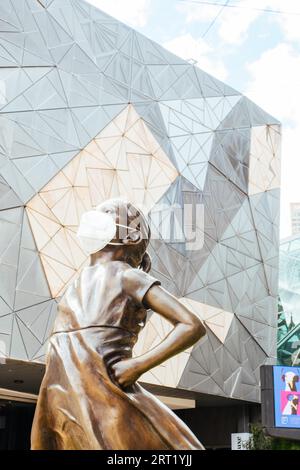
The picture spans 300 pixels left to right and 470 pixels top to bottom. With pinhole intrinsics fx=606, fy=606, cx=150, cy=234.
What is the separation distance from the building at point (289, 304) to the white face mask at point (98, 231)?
93.3 feet

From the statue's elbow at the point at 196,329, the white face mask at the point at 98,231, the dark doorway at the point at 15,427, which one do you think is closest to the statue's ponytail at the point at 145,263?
the white face mask at the point at 98,231

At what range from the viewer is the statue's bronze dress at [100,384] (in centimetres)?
281

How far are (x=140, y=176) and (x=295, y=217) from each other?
12040mm

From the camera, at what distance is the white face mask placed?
11.0 feet

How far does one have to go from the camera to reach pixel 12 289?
587 inches

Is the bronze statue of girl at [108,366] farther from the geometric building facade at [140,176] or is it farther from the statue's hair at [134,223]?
the geometric building facade at [140,176]

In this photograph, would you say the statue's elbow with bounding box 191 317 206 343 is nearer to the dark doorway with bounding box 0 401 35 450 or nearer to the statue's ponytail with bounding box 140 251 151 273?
the statue's ponytail with bounding box 140 251 151 273

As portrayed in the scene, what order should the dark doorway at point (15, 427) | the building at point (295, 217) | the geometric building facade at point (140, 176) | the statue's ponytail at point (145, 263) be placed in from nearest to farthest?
the statue's ponytail at point (145, 263)
the geometric building facade at point (140, 176)
the building at point (295, 217)
the dark doorway at point (15, 427)

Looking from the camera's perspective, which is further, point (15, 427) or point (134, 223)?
point (15, 427)

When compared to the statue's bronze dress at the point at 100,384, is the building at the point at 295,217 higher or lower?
higher

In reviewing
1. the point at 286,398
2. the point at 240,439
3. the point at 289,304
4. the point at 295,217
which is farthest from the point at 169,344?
the point at 289,304

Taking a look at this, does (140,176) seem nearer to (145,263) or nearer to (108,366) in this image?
(145,263)

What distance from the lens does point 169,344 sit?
113 inches

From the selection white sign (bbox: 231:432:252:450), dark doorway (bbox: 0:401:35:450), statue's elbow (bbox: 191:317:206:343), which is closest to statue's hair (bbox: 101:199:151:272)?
statue's elbow (bbox: 191:317:206:343)
